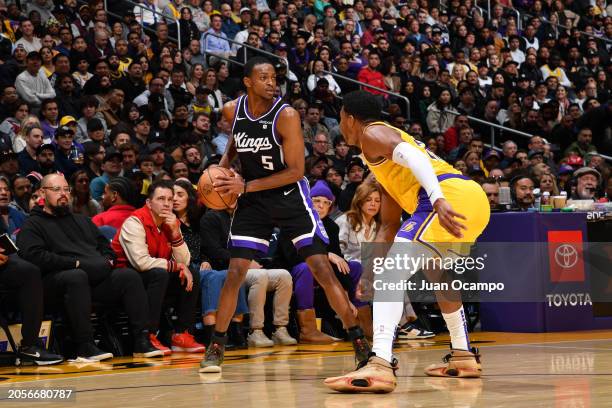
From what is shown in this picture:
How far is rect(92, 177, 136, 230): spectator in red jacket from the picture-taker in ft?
28.6

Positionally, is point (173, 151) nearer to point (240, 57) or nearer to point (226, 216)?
point (226, 216)

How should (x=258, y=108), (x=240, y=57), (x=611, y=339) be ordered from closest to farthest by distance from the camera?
(x=258, y=108) < (x=611, y=339) < (x=240, y=57)

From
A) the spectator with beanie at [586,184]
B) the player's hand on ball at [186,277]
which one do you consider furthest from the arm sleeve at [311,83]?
the player's hand on ball at [186,277]

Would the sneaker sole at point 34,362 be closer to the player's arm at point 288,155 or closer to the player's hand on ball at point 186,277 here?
the player's hand on ball at point 186,277

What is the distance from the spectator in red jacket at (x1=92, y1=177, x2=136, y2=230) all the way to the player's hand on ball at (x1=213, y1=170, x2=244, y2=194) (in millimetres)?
2621

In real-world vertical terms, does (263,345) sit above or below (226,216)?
below

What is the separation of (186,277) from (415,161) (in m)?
3.35

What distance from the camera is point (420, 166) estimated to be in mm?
5336

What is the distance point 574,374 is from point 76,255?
12.8ft

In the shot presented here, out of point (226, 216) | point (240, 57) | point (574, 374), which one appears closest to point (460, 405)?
point (574, 374)

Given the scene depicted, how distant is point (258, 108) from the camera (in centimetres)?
662

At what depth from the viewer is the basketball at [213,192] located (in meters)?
6.43

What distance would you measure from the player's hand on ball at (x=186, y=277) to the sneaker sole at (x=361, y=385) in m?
3.05

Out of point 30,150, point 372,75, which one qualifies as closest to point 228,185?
point 30,150
